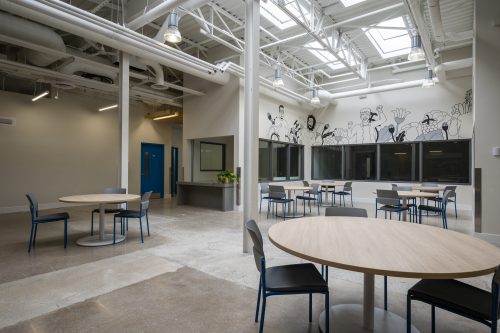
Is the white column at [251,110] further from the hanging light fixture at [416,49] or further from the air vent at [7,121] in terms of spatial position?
the air vent at [7,121]

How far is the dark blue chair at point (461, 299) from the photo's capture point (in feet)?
4.62

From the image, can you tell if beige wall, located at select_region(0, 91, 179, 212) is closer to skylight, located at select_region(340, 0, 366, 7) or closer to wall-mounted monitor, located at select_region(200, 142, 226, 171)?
wall-mounted monitor, located at select_region(200, 142, 226, 171)

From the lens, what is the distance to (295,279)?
6.39 ft

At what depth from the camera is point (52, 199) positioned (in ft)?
26.1

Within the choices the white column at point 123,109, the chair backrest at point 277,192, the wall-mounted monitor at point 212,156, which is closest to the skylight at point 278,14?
the white column at point 123,109

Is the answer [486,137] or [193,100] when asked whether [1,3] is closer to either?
[193,100]

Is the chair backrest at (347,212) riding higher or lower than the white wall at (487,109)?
lower

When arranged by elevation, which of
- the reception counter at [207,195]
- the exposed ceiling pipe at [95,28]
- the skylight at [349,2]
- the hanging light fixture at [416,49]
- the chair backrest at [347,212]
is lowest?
the reception counter at [207,195]

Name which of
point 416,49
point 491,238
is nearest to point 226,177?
point 416,49

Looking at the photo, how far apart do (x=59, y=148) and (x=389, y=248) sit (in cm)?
916

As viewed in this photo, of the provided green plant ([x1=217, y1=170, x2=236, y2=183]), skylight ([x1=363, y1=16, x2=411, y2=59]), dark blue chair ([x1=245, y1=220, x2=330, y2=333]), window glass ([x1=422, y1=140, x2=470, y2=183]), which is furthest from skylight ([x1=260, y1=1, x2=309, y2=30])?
window glass ([x1=422, y1=140, x2=470, y2=183])

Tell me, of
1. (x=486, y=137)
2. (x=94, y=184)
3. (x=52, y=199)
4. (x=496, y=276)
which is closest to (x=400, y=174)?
(x=486, y=137)

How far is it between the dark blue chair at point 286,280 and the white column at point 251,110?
1766 millimetres

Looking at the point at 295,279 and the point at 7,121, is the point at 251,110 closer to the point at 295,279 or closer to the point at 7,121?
the point at 295,279
